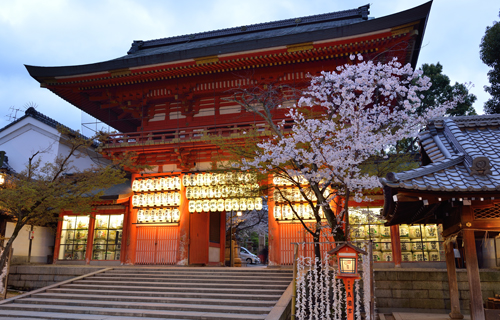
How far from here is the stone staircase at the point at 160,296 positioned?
10.5 m

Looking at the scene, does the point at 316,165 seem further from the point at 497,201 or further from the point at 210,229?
the point at 210,229

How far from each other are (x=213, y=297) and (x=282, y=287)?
7.50ft

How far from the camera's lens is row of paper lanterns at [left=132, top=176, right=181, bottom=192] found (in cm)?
1784

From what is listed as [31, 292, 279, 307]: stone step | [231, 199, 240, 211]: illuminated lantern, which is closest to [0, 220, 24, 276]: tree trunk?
[31, 292, 279, 307]: stone step

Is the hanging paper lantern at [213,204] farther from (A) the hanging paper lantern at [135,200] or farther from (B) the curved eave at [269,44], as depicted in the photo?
(B) the curved eave at [269,44]

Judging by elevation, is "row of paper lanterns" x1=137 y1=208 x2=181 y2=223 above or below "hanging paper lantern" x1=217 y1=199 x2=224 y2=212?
below

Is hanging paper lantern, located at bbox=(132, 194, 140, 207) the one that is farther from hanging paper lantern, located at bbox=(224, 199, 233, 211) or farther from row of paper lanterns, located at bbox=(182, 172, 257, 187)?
Answer: hanging paper lantern, located at bbox=(224, 199, 233, 211)

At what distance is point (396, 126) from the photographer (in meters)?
12.2

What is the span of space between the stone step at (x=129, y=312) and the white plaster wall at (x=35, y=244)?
8757mm

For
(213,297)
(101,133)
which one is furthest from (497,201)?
(101,133)

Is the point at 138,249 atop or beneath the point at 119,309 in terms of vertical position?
atop

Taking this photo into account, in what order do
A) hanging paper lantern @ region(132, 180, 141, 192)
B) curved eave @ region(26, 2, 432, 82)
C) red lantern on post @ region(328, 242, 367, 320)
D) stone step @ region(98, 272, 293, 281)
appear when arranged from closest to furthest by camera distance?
red lantern on post @ region(328, 242, 367, 320), stone step @ region(98, 272, 293, 281), curved eave @ region(26, 2, 432, 82), hanging paper lantern @ region(132, 180, 141, 192)

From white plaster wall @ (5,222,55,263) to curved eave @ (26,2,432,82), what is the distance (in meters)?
8.41

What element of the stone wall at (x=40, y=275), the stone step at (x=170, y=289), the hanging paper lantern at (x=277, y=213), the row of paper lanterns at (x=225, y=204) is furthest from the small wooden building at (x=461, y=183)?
the stone wall at (x=40, y=275)
